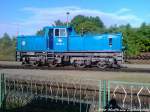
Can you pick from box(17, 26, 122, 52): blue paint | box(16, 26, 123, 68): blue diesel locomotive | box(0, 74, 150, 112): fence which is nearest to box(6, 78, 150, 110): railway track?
box(0, 74, 150, 112): fence

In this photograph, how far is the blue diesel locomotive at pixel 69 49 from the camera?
30969 mm

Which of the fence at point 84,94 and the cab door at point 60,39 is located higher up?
the cab door at point 60,39

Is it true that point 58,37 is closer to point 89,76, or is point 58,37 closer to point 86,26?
point 89,76

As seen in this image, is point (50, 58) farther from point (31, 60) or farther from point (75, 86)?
point (75, 86)

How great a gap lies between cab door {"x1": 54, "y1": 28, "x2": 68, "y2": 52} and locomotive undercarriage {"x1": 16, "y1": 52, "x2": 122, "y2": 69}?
0.53 metres

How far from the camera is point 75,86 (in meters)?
16.4

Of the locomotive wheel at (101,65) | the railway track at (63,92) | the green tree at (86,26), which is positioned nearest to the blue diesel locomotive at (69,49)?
the locomotive wheel at (101,65)

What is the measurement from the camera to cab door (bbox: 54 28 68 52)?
32656mm

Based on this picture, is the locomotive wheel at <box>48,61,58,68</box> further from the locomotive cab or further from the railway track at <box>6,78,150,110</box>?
the railway track at <box>6,78,150,110</box>

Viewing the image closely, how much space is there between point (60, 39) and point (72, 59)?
6.82ft

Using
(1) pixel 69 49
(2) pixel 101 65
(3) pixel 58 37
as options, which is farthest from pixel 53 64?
(2) pixel 101 65

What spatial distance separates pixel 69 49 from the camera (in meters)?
32.4

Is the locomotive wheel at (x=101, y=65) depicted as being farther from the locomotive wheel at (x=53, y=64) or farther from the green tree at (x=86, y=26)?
the green tree at (x=86, y=26)

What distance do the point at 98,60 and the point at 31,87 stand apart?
15.5m
